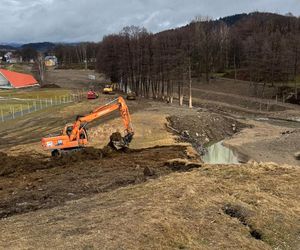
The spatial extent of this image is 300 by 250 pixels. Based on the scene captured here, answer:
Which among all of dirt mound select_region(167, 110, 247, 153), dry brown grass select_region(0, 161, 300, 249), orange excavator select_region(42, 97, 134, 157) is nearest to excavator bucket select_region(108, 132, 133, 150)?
orange excavator select_region(42, 97, 134, 157)

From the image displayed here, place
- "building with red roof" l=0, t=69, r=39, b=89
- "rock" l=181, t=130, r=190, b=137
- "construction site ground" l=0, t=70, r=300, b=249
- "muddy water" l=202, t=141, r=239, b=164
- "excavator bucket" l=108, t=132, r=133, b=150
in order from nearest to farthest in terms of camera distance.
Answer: "construction site ground" l=0, t=70, r=300, b=249 → "excavator bucket" l=108, t=132, r=133, b=150 → "muddy water" l=202, t=141, r=239, b=164 → "rock" l=181, t=130, r=190, b=137 → "building with red roof" l=0, t=69, r=39, b=89

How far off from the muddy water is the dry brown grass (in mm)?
18065

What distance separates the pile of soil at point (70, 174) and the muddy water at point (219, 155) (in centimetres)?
525

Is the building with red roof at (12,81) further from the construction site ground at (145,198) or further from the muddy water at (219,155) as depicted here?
the muddy water at (219,155)

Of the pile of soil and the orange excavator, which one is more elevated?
the orange excavator

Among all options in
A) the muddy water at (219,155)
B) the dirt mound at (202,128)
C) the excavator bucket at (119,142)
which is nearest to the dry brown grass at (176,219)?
the excavator bucket at (119,142)

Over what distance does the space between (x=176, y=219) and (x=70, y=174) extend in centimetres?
1308

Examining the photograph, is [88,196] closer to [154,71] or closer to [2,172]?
[2,172]

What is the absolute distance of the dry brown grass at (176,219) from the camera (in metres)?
14.1

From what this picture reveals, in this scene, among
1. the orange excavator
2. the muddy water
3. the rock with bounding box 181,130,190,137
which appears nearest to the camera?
the orange excavator

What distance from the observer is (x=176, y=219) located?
15.8m

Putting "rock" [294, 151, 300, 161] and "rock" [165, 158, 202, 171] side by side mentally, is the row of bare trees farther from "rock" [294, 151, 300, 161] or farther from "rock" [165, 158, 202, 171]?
"rock" [165, 158, 202, 171]

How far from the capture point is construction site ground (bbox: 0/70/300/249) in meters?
14.5

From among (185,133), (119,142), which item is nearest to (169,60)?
(185,133)
